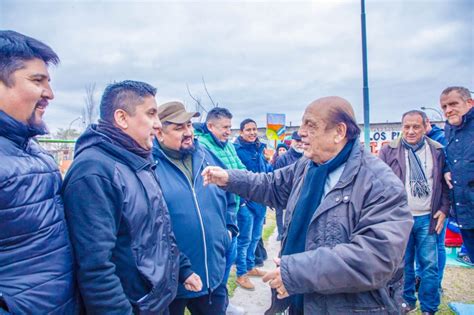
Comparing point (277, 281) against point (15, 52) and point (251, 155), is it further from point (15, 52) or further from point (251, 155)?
point (251, 155)

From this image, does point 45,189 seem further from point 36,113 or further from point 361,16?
point 361,16

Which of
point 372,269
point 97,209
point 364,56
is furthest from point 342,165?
point 364,56

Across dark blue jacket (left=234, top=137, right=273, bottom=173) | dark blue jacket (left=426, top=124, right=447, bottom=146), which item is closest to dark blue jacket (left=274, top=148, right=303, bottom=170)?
dark blue jacket (left=234, top=137, right=273, bottom=173)

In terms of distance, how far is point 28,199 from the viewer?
130cm

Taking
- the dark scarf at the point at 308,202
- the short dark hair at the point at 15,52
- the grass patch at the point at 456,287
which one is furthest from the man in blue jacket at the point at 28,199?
the grass patch at the point at 456,287

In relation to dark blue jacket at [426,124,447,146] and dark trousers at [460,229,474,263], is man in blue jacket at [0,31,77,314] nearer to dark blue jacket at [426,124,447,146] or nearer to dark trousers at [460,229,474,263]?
dark trousers at [460,229,474,263]

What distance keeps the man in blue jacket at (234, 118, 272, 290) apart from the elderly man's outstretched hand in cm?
234

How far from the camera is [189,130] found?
271cm

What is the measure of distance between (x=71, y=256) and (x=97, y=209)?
249 millimetres

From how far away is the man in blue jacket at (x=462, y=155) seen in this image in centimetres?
320

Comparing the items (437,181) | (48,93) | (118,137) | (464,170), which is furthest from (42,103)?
(437,181)

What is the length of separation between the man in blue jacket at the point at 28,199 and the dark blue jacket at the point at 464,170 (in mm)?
3567

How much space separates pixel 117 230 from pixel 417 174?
3391 mm

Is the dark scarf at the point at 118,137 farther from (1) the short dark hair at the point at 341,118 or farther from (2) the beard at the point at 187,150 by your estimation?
(1) the short dark hair at the point at 341,118
